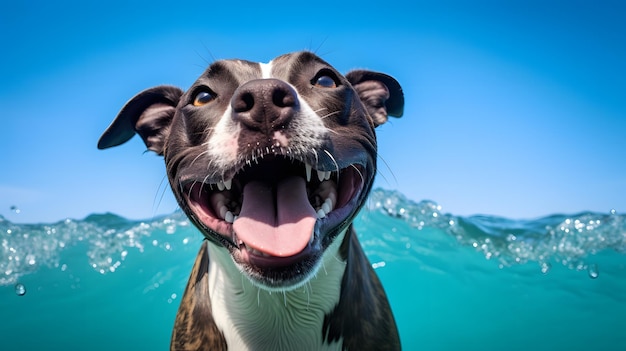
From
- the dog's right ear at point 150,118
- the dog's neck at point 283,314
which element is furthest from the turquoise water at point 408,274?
the dog's neck at point 283,314

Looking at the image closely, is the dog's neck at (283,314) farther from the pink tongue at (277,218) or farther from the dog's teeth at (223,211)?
the pink tongue at (277,218)

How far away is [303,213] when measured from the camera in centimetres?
211

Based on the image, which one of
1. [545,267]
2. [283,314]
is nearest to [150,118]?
[283,314]

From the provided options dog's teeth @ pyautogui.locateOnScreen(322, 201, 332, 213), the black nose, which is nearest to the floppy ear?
dog's teeth @ pyautogui.locateOnScreen(322, 201, 332, 213)

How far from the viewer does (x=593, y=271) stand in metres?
17.4

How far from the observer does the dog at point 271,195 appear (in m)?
1.99

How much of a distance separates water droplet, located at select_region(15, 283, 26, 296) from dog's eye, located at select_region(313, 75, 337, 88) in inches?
767

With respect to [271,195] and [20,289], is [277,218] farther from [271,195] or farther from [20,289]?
[20,289]

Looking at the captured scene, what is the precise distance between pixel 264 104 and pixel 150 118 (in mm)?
1767

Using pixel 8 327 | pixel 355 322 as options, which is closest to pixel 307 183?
pixel 355 322

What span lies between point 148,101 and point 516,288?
19565 millimetres

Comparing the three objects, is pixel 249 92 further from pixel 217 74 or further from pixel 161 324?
pixel 161 324

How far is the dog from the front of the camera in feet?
6.54

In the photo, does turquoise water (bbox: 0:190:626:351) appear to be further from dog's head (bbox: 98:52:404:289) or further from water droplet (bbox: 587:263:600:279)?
dog's head (bbox: 98:52:404:289)
